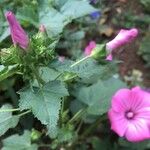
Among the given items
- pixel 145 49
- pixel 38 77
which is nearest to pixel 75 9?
pixel 38 77

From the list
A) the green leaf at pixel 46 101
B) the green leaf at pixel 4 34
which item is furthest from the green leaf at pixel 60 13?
the green leaf at pixel 46 101

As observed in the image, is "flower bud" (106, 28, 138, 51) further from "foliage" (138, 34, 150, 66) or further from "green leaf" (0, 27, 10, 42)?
"foliage" (138, 34, 150, 66)

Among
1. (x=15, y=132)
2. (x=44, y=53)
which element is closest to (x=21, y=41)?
(x=44, y=53)

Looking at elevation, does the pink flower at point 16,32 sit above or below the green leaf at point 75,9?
above

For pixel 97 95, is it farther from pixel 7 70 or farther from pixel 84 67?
pixel 7 70

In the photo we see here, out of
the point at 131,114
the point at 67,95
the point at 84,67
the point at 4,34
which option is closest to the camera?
the point at 67,95

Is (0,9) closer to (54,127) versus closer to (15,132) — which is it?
(15,132)

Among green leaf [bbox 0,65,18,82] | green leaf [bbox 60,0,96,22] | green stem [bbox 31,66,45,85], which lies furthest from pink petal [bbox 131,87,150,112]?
green leaf [bbox 0,65,18,82]

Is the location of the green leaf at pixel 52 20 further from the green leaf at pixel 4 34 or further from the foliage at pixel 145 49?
the foliage at pixel 145 49
